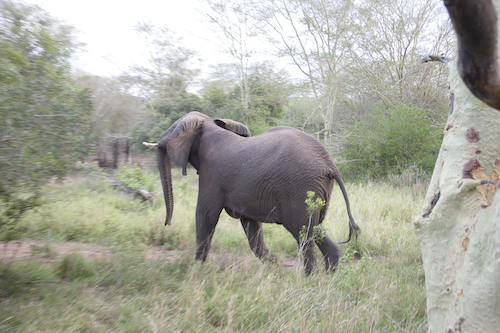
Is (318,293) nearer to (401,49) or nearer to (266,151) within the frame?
(266,151)

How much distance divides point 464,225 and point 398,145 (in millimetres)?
10322

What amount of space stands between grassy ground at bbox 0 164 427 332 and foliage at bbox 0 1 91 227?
75 cm

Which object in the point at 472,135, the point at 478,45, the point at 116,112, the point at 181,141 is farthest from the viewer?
the point at 116,112

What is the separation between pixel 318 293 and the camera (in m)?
3.25

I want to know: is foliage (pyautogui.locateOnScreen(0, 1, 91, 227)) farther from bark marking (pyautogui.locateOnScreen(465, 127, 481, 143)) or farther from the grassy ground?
bark marking (pyautogui.locateOnScreen(465, 127, 481, 143))

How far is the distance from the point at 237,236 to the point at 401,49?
1226 centimetres

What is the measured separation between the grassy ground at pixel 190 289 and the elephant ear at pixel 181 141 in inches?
48.1

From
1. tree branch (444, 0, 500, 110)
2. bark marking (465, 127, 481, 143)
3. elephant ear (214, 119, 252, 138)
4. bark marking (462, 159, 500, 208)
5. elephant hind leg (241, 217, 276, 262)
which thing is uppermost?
tree branch (444, 0, 500, 110)

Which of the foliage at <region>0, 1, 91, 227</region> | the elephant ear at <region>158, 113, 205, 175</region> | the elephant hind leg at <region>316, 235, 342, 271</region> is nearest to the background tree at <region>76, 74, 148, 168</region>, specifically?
the elephant ear at <region>158, 113, 205, 175</region>

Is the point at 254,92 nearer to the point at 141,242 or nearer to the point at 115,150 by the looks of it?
the point at 115,150

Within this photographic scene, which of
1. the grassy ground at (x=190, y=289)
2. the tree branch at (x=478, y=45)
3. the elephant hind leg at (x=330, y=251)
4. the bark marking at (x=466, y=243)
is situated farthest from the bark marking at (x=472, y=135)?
the elephant hind leg at (x=330, y=251)

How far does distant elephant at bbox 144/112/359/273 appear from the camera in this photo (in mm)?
4070

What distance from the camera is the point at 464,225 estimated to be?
226 cm

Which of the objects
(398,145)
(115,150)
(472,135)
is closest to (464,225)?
(472,135)
